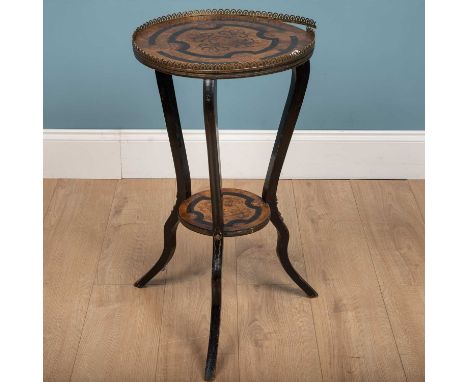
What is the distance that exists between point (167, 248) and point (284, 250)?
382 mm

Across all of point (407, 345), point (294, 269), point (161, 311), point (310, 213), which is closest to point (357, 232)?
point (310, 213)

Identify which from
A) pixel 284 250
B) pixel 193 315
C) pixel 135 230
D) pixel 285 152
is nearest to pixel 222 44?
pixel 285 152

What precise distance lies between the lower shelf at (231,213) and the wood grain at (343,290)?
38cm

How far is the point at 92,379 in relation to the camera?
81.5 inches

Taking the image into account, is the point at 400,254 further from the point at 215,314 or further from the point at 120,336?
the point at 120,336

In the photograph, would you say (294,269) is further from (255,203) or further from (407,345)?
(407,345)

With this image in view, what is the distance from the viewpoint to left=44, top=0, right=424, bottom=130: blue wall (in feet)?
9.63

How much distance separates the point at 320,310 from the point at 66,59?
1.47 meters

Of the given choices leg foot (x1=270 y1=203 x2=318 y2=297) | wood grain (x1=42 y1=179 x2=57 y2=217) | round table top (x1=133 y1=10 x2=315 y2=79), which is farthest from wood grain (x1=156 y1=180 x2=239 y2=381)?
round table top (x1=133 y1=10 x2=315 y2=79)

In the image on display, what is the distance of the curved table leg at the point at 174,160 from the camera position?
2.13 meters

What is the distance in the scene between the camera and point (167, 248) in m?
2.43

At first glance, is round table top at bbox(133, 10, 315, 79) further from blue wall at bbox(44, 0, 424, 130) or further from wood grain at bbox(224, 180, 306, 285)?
wood grain at bbox(224, 180, 306, 285)

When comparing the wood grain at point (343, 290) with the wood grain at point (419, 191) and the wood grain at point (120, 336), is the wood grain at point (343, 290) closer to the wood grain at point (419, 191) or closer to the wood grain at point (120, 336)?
the wood grain at point (419, 191)

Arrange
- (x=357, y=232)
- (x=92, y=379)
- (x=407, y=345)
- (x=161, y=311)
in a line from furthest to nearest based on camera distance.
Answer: (x=357, y=232) < (x=161, y=311) < (x=407, y=345) < (x=92, y=379)
